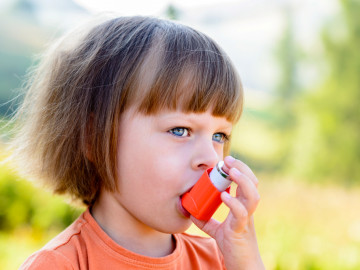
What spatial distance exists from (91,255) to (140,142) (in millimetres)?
434

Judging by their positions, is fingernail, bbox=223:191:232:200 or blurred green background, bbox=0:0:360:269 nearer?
fingernail, bbox=223:191:232:200

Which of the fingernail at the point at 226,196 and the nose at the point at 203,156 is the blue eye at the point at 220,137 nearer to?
the nose at the point at 203,156

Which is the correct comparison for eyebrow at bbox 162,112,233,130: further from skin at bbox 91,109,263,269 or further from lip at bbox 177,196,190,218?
lip at bbox 177,196,190,218

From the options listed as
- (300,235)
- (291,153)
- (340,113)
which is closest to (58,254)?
(300,235)

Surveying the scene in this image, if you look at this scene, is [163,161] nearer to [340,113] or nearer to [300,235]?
[300,235]

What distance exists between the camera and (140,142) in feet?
5.46

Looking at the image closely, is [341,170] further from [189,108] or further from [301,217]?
[189,108]

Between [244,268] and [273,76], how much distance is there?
46.7 feet

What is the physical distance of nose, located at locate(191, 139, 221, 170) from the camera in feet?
5.35

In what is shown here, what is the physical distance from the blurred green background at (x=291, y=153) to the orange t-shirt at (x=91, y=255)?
50 centimetres

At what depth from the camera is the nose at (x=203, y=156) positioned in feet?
5.35

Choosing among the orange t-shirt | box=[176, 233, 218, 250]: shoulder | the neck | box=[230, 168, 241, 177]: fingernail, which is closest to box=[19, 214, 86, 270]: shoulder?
the orange t-shirt

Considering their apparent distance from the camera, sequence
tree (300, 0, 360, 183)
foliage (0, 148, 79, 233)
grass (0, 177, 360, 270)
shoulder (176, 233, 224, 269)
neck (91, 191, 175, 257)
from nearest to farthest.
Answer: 1. neck (91, 191, 175, 257)
2. shoulder (176, 233, 224, 269)
3. grass (0, 177, 360, 270)
4. foliage (0, 148, 79, 233)
5. tree (300, 0, 360, 183)

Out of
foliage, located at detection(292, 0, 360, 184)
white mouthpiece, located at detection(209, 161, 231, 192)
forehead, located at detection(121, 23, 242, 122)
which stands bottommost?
foliage, located at detection(292, 0, 360, 184)
